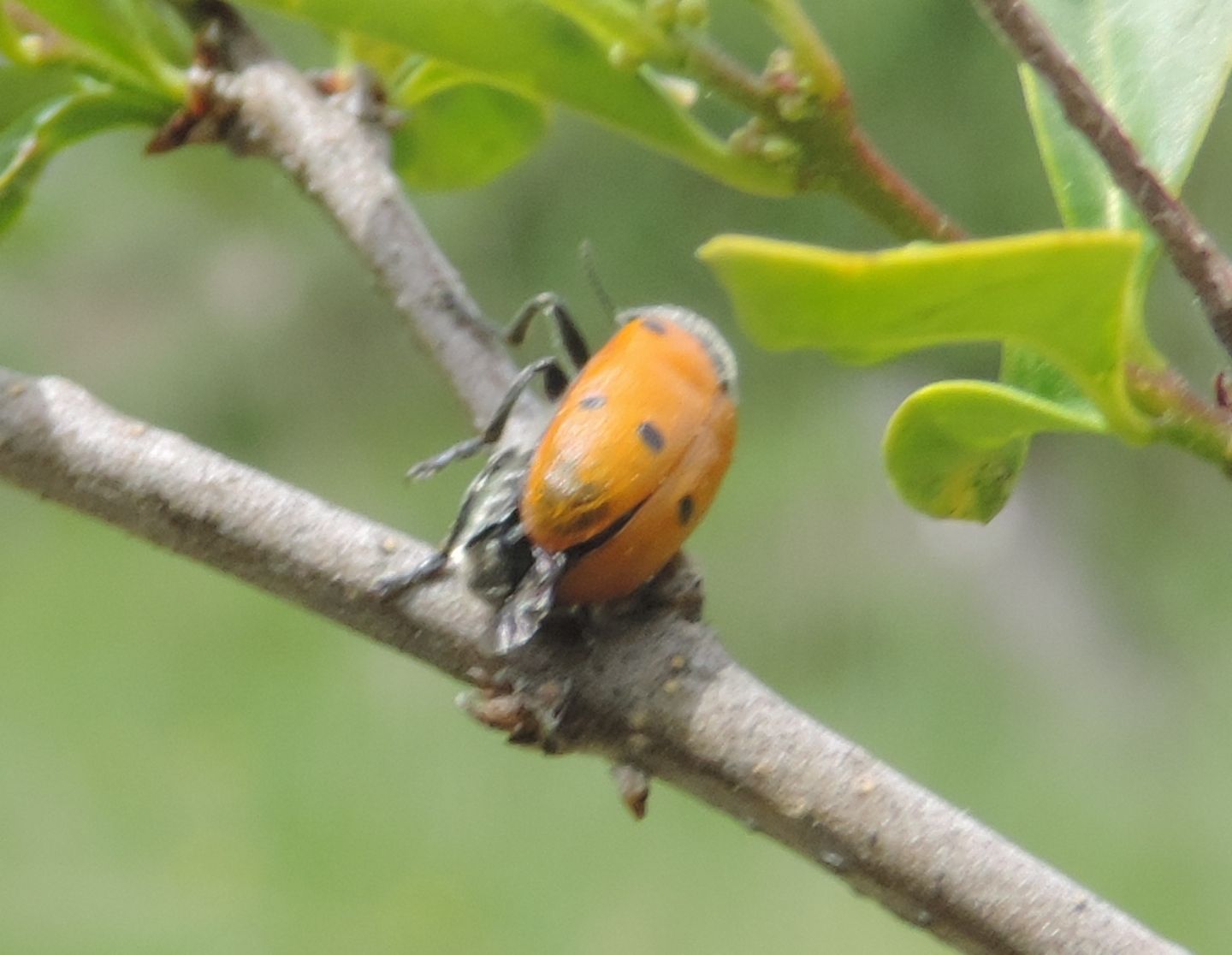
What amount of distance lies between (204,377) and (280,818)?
2.27 ft

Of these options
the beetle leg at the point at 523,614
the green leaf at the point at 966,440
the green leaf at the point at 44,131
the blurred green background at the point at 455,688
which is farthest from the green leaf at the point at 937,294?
the blurred green background at the point at 455,688

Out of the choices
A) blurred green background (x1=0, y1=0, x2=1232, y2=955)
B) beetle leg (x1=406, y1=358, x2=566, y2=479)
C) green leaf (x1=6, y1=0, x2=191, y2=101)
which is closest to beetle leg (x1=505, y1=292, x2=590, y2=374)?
beetle leg (x1=406, y1=358, x2=566, y2=479)

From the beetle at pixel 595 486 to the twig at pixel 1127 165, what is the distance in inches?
7.3

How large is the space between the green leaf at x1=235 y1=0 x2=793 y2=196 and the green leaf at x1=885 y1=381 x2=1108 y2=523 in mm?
91

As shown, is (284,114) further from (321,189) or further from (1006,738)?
(1006,738)

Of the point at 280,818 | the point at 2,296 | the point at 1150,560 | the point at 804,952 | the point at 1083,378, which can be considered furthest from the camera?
the point at 2,296

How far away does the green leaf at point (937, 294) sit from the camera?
0.21m

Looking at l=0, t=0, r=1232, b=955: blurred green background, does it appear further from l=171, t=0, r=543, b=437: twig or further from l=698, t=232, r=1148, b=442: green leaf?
l=698, t=232, r=1148, b=442: green leaf

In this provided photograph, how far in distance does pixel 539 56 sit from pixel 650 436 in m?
0.16

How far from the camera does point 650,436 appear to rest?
17.3 inches

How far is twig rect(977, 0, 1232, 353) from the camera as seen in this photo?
0.28 m

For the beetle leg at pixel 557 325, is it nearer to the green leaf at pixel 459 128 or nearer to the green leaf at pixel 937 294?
the green leaf at pixel 459 128

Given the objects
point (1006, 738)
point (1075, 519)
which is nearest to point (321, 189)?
point (1006, 738)

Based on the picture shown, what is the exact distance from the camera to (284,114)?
1.74 ft
